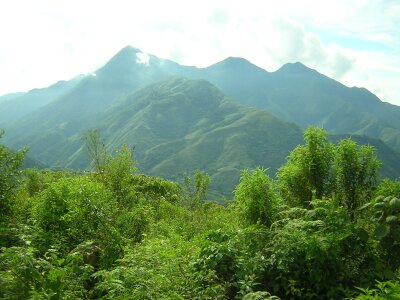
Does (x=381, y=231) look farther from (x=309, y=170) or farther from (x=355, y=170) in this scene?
(x=309, y=170)

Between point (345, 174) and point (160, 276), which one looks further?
point (345, 174)

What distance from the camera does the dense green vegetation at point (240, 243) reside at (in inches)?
252

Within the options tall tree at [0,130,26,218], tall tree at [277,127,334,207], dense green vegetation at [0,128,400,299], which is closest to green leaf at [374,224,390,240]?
dense green vegetation at [0,128,400,299]

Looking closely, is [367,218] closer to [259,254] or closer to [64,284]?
[259,254]

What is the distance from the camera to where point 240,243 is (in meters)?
7.96

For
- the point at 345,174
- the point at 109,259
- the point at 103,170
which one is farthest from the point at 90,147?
the point at 345,174

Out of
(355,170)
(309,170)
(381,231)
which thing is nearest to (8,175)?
(309,170)

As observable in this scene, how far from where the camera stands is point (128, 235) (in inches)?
453

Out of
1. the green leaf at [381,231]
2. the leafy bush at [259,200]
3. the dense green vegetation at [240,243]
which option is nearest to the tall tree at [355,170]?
the dense green vegetation at [240,243]

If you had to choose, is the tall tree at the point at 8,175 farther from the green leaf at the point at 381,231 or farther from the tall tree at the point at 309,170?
the green leaf at the point at 381,231

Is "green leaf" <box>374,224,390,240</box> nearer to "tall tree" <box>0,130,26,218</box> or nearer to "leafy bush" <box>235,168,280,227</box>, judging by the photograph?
"leafy bush" <box>235,168,280,227</box>

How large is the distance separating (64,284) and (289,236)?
427 centimetres

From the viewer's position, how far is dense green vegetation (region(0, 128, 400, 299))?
641 centimetres

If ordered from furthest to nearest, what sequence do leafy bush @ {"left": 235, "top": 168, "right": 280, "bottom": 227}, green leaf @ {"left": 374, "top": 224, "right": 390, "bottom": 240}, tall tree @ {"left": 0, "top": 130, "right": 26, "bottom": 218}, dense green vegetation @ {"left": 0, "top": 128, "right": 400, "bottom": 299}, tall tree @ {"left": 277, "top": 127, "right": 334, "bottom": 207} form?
1. tall tree @ {"left": 277, "top": 127, "right": 334, "bottom": 207}
2. tall tree @ {"left": 0, "top": 130, "right": 26, "bottom": 218}
3. leafy bush @ {"left": 235, "top": 168, "right": 280, "bottom": 227}
4. green leaf @ {"left": 374, "top": 224, "right": 390, "bottom": 240}
5. dense green vegetation @ {"left": 0, "top": 128, "right": 400, "bottom": 299}
